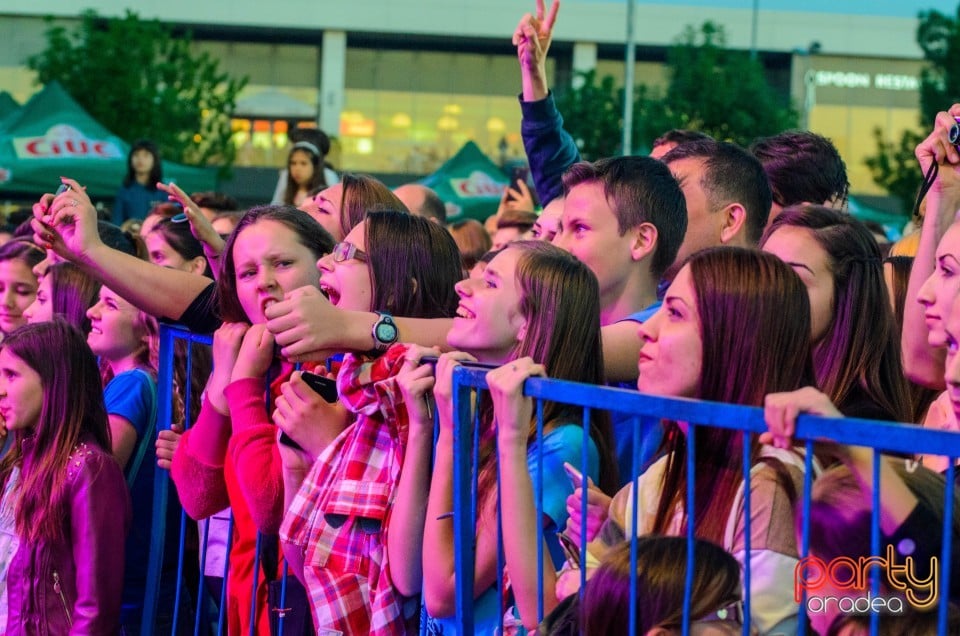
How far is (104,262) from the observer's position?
4379 mm

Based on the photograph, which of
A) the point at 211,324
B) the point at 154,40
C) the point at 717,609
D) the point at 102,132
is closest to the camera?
the point at 717,609

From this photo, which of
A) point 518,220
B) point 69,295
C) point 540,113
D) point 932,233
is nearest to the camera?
point 932,233

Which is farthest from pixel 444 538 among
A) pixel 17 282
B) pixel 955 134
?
pixel 17 282

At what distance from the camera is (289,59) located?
53062 millimetres

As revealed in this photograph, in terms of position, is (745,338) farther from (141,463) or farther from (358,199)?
(141,463)

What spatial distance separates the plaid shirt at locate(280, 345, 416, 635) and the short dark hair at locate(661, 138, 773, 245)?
5.10ft

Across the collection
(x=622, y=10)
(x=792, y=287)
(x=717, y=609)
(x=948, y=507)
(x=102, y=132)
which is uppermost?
(x=622, y=10)

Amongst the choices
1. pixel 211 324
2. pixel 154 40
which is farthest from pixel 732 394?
pixel 154 40

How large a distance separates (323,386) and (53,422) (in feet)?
4.25

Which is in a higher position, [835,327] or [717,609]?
[835,327]

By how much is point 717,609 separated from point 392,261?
1.74 metres

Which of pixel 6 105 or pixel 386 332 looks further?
pixel 6 105

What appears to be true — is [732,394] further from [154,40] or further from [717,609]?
[154,40]

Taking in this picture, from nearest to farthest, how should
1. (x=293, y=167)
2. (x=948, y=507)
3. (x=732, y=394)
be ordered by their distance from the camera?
(x=948, y=507) → (x=732, y=394) → (x=293, y=167)
